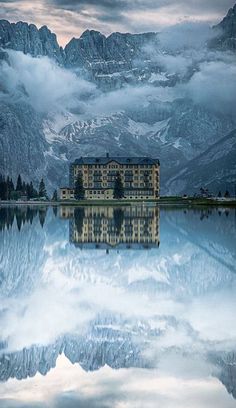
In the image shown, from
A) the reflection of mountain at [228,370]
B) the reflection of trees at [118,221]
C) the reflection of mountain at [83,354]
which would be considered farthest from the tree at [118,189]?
the reflection of mountain at [228,370]

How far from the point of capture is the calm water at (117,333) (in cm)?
1292

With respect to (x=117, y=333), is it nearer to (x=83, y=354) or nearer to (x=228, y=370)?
(x=83, y=354)

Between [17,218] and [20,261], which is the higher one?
[17,218]

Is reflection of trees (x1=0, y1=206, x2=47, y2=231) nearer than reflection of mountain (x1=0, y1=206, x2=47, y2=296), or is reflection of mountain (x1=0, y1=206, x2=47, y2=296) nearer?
reflection of mountain (x1=0, y1=206, x2=47, y2=296)

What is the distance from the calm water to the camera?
12.9m

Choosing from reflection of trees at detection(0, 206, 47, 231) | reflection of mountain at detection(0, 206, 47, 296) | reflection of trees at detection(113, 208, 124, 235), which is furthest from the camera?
reflection of trees at detection(0, 206, 47, 231)

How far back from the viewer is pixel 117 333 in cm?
1659

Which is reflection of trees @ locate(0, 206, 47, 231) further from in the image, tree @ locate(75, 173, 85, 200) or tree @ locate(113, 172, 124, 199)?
tree @ locate(75, 173, 85, 200)

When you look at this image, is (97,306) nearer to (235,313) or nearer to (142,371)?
(235,313)

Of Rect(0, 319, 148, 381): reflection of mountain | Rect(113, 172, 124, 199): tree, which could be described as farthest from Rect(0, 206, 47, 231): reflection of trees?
Rect(113, 172, 124, 199): tree

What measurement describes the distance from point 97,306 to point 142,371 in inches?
241

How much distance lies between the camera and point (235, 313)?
18.8 meters

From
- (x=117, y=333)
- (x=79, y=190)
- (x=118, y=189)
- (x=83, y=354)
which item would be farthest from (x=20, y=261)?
(x=79, y=190)

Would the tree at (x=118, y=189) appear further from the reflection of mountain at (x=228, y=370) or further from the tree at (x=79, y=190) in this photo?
the reflection of mountain at (x=228, y=370)
